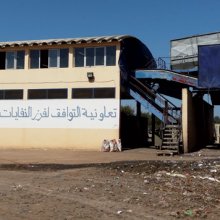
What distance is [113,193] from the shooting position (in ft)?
39.1

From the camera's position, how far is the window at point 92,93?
1202 inches

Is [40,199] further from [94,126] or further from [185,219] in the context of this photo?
[94,126]

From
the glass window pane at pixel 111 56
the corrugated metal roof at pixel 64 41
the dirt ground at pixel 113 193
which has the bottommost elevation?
the dirt ground at pixel 113 193

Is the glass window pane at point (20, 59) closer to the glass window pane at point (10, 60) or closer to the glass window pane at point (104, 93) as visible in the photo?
the glass window pane at point (10, 60)

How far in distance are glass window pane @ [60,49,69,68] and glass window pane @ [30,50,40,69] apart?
161cm

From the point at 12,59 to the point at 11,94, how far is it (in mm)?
2266

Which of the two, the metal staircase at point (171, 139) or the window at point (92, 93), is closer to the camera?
the metal staircase at point (171, 139)

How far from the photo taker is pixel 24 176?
15.9 metres

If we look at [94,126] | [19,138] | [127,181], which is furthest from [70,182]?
[19,138]

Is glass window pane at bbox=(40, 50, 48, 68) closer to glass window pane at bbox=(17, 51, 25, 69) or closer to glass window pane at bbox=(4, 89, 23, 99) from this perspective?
glass window pane at bbox=(17, 51, 25, 69)

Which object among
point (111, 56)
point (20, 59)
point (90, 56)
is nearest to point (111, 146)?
point (111, 56)

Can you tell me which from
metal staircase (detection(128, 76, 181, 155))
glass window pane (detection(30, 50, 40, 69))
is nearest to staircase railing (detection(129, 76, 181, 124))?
metal staircase (detection(128, 76, 181, 155))

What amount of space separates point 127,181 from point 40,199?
3440 mm

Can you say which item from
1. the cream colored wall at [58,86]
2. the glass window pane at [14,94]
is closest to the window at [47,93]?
the cream colored wall at [58,86]
